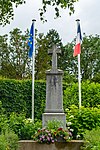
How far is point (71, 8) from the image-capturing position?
19.7ft

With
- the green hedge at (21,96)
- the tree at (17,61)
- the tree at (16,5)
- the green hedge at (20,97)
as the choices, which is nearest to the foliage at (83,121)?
the tree at (16,5)

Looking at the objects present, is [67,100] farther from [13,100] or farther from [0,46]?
[0,46]

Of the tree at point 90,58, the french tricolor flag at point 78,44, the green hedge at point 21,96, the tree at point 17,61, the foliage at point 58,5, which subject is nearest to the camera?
the foliage at point 58,5

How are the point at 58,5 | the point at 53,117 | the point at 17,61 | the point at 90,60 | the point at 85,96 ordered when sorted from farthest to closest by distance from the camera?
the point at 90,60 < the point at 17,61 < the point at 85,96 < the point at 53,117 < the point at 58,5

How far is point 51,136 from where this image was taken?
316 inches

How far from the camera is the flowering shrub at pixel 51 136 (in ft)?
26.2

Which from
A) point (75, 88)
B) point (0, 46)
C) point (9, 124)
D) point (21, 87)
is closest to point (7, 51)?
point (0, 46)

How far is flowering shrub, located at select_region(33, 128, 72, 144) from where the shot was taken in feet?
26.2

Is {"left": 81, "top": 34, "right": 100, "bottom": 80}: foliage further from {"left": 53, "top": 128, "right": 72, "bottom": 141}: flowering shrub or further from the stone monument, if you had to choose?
{"left": 53, "top": 128, "right": 72, "bottom": 141}: flowering shrub

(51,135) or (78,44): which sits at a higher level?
(78,44)

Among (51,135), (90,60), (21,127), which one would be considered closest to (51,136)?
(51,135)

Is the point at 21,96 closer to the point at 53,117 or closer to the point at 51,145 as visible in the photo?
the point at 53,117

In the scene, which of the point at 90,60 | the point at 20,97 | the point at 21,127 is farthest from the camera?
the point at 90,60

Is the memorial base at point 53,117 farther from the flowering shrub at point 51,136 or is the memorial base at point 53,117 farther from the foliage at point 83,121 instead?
the flowering shrub at point 51,136
